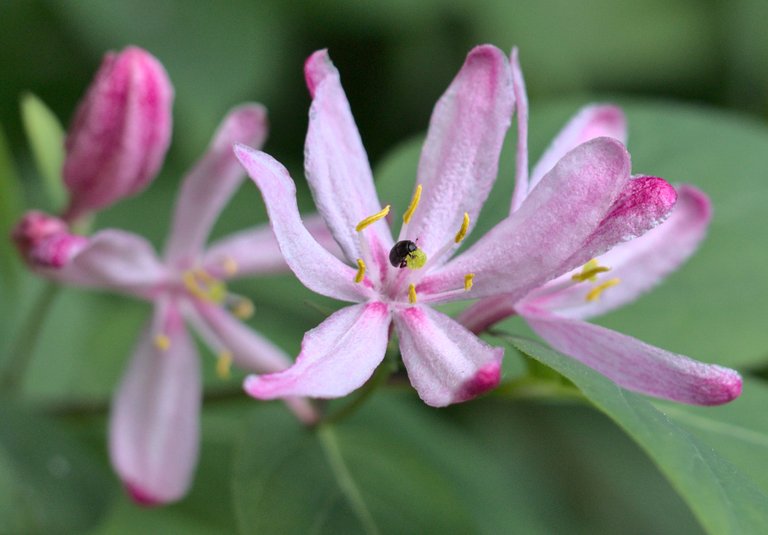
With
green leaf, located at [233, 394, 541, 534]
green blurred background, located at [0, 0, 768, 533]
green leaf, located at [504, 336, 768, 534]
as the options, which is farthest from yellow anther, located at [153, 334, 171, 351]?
green leaf, located at [504, 336, 768, 534]

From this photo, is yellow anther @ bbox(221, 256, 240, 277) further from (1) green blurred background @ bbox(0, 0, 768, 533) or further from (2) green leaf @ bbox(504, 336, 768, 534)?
(2) green leaf @ bbox(504, 336, 768, 534)

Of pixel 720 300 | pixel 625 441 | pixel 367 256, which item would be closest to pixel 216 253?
pixel 367 256

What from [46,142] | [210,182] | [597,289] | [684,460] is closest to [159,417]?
[210,182]

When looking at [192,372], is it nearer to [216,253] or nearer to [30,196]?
[216,253]

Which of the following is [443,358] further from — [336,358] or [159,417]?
[159,417]

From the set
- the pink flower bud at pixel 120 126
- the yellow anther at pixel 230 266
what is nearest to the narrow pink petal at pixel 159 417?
the yellow anther at pixel 230 266

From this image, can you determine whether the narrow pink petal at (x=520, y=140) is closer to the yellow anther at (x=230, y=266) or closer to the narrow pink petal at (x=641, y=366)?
the narrow pink petal at (x=641, y=366)
